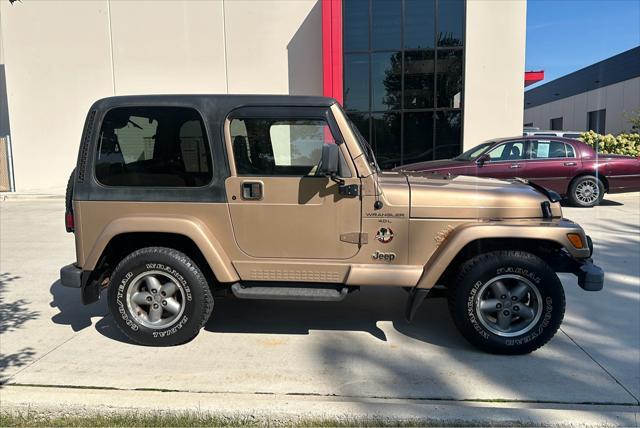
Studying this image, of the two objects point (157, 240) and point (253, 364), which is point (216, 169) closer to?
point (157, 240)

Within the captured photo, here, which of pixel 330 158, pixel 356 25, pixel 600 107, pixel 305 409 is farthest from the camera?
pixel 600 107

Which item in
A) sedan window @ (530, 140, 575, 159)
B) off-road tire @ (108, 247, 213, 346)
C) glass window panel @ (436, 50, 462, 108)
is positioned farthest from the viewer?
glass window panel @ (436, 50, 462, 108)

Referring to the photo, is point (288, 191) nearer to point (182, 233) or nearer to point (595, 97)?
point (182, 233)

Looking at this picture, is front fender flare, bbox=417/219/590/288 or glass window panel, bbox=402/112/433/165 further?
glass window panel, bbox=402/112/433/165

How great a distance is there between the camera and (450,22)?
615 inches

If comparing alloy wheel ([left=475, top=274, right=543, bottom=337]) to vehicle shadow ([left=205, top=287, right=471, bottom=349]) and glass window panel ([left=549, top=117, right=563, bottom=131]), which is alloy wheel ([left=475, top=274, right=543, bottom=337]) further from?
glass window panel ([left=549, top=117, right=563, bottom=131])

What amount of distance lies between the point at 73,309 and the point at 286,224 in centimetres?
265

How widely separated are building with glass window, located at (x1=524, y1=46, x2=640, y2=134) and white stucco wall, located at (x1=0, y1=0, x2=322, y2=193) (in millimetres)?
23641

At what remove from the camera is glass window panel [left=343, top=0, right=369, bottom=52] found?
1560cm

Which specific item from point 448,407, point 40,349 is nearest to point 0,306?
point 40,349

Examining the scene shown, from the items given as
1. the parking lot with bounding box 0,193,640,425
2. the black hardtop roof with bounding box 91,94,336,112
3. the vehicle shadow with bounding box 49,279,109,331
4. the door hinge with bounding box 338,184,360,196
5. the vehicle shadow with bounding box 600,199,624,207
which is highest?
the black hardtop roof with bounding box 91,94,336,112

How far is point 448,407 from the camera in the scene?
10.0 feet

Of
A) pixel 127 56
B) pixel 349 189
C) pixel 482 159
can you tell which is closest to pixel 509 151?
pixel 482 159

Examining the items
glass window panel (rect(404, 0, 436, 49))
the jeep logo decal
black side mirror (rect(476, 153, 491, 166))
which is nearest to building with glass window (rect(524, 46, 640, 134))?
glass window panel (rect(404, 0, 436, 49))
